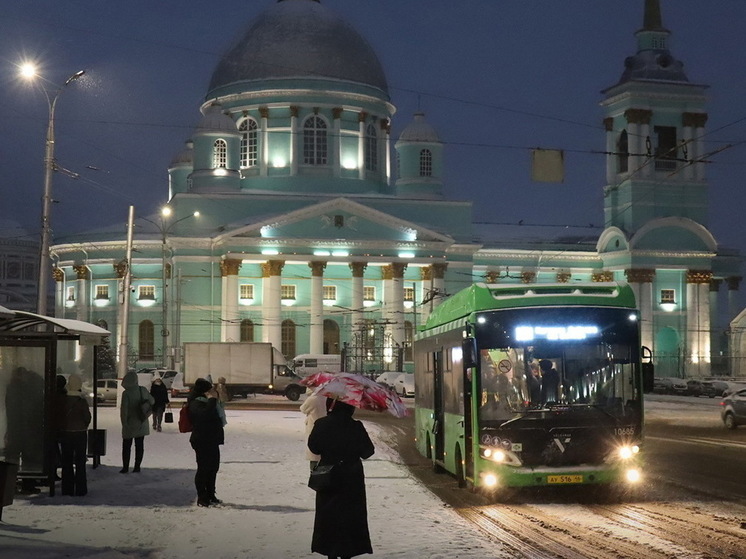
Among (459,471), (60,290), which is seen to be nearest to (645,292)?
(60,290)

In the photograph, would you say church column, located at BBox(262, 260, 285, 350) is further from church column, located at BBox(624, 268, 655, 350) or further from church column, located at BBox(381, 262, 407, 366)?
church column, located at BBox(624, 268, 655, 350)

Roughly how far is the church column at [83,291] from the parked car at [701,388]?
1518 inches

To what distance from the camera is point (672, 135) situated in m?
79.6

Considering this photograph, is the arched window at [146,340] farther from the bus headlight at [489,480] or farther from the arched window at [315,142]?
the bus headlight at [489,480]

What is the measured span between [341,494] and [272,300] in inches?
2570

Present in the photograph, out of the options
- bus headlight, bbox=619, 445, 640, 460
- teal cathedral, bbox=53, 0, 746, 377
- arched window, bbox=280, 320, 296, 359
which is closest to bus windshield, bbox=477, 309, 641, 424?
bus headlight, bbox=619, 445, 640, 460

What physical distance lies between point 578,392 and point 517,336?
1.10 metres

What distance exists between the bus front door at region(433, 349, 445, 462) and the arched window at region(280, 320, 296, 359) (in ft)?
188

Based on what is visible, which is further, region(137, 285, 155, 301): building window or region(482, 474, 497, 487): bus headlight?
region(137, 285, 155, 301): building window

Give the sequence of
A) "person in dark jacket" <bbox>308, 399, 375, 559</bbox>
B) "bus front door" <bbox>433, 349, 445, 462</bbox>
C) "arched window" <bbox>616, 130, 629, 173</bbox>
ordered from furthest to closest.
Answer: "arched window" <bbox>616, 130, 629, 173</bbox>
"bus front door" <bbox>433, 349, 445, 462</bbox>
"person in dark jacket" <bbox>308, 399, 375, 559</bbox>

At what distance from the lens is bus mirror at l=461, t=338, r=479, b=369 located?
671 inches

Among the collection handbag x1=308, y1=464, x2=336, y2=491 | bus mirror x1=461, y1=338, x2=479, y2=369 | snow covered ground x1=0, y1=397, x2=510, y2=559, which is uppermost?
bus mirror x1=461, y1=338, x2=479, y2=369

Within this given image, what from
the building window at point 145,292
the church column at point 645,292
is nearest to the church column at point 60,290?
the building window at point 145,292

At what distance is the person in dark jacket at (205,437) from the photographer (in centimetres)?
1617
